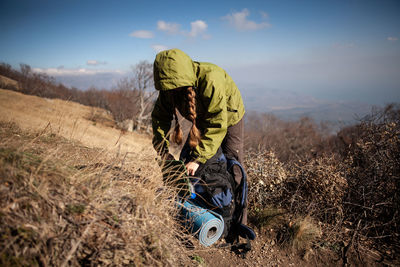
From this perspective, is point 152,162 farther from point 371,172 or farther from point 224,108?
point 371,172

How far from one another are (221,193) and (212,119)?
34.5 inches

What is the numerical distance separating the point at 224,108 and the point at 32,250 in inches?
74.2

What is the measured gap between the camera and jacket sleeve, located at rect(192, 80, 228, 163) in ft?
6.81

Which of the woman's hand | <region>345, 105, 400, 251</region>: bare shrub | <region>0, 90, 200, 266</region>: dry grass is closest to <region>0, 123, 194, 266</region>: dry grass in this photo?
<region>0, 90, 200, 266</region>: dry grass

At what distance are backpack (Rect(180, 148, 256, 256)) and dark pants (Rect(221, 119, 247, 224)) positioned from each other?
8cm

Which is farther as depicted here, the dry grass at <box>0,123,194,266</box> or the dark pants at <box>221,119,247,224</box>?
the dark pants at <box>221,119,247,224</box>

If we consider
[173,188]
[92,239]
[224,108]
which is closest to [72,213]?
[92,239]

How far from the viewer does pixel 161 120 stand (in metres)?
2.61

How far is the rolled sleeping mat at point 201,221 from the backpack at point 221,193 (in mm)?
105

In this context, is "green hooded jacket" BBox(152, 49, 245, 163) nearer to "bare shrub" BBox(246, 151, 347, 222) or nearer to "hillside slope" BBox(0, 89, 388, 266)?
"hillside slope" BBox(0, 89, 388, 266)

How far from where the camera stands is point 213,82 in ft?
6.79

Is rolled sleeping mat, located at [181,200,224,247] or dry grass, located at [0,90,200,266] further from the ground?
dry grass, located at [0,90,200,266]

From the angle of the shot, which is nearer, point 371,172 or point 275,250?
point 275,250

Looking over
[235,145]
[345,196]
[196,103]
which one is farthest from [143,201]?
[345,196]
